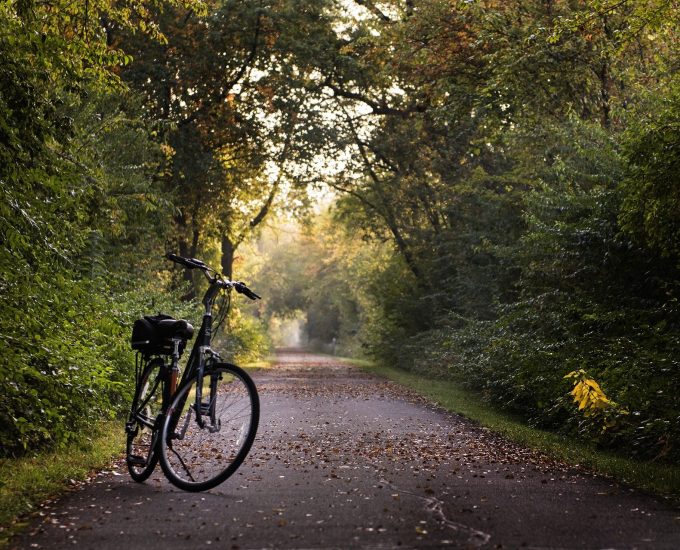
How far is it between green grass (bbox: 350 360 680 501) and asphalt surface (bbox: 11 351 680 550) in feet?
1.02

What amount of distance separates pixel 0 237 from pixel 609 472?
Answer: 19.9 ft

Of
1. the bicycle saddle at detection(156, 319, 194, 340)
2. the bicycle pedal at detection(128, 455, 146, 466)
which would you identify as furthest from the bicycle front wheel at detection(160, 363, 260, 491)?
the bicycle saddle at detection(156, 319, 194, 340)

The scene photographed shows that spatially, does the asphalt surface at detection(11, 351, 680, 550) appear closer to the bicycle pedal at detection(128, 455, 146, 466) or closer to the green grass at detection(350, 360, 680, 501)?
the bicycle pedal at detection(128, 455, 146, 466)

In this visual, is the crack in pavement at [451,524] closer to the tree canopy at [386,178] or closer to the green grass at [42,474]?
the green grass at [42,474]

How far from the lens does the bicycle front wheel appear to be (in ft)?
21.7

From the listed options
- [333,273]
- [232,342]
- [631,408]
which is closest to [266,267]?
[333,273]

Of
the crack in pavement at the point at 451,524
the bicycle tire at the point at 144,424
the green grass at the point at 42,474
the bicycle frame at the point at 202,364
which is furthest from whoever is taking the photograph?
the bicycle tire at the point at 144,424

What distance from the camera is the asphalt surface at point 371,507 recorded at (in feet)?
16.8

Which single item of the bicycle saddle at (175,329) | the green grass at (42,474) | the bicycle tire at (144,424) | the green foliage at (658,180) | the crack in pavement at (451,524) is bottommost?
the green grass at (42,474)

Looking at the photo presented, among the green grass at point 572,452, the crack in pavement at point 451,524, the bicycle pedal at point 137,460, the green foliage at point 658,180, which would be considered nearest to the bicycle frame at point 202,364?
the bicycle pedal at point 137,460

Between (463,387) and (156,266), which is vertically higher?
(156,266)

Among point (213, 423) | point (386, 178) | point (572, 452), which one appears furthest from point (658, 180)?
point (386, 178)

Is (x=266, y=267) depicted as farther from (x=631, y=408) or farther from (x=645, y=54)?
(x=631, y=408)

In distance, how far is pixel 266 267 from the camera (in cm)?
8162
